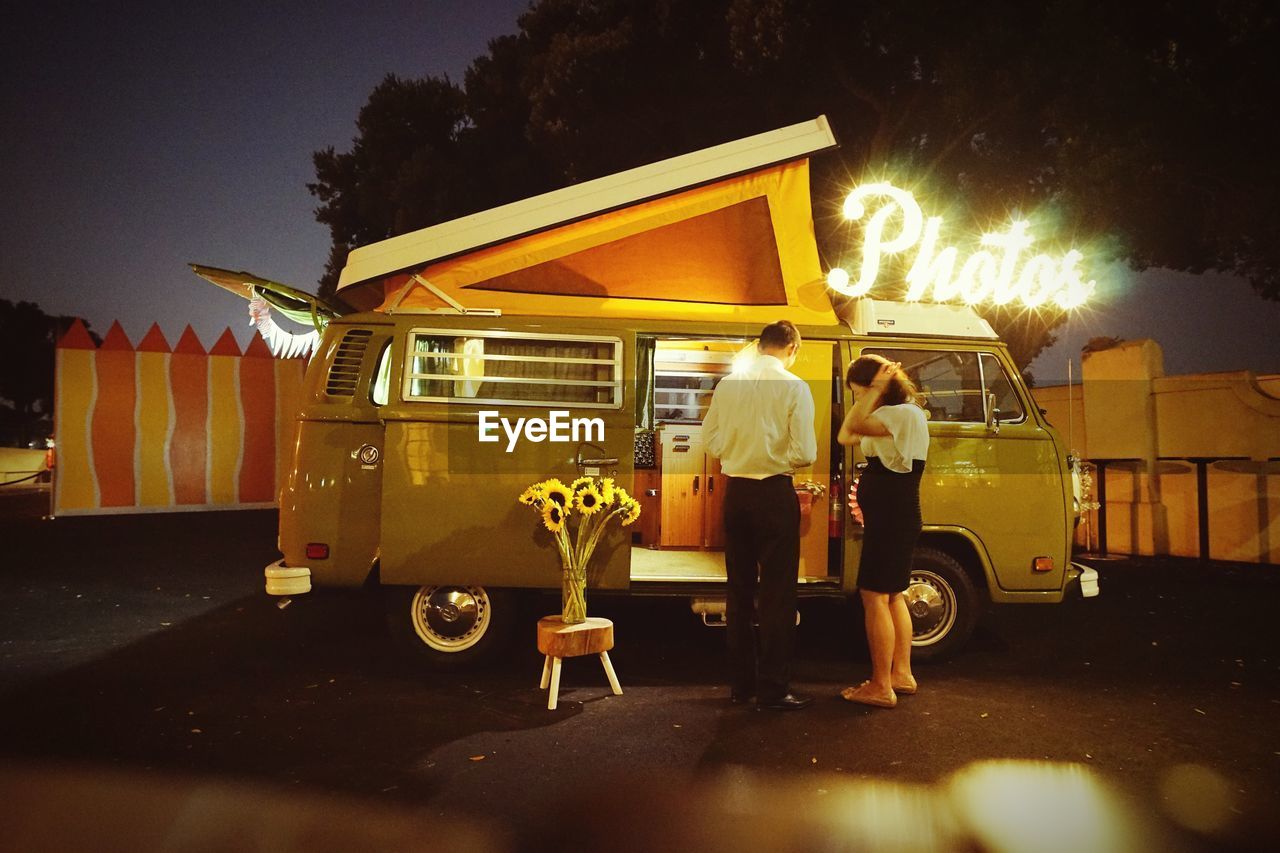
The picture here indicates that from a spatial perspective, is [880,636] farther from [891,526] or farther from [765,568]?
[765,568]

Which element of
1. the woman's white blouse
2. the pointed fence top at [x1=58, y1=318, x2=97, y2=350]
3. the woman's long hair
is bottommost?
the woman's white blouse

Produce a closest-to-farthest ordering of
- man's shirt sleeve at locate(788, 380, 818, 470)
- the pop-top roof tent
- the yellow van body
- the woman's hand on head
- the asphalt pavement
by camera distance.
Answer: the asphalt pavement → man's shirt sleeve at locate(788, 380, 818, 470) → the woman's hand on head → the yellow van body → the pop-top roof tent

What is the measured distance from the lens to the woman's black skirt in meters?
4.28

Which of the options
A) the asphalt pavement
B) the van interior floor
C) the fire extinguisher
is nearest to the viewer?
the asphalt pavement

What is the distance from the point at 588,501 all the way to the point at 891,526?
1.76m

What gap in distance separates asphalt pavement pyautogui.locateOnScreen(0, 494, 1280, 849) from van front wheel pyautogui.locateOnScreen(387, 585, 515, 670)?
15 cm

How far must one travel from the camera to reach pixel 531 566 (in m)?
4.70

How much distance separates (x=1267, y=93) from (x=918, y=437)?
30.6ft

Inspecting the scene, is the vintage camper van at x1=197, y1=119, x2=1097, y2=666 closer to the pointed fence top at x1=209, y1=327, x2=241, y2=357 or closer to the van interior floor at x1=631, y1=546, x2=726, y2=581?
the van interior floor at x1=631, y1=546, x2=726, y2=581

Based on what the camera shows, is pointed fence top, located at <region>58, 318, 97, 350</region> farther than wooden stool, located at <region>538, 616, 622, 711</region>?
Yes

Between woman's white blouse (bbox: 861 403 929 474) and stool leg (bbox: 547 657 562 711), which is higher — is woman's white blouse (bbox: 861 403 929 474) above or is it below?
above

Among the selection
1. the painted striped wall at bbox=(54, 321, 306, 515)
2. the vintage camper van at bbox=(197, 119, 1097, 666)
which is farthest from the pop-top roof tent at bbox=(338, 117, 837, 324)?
the painted striped wall at bbox=(54, 321, 306, 515)

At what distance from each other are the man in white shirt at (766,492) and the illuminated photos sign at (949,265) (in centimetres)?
182

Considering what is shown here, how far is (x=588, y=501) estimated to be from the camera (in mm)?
4418
